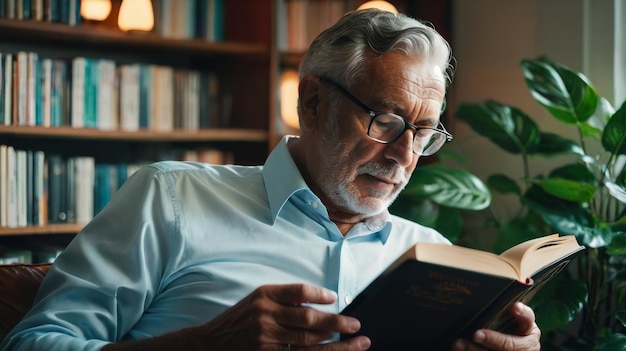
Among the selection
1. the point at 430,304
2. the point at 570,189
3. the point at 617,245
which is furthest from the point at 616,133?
the point at 430,304

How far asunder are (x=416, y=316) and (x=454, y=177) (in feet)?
4.26

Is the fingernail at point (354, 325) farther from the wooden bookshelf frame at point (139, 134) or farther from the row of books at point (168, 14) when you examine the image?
the row of books at point (168, 14)

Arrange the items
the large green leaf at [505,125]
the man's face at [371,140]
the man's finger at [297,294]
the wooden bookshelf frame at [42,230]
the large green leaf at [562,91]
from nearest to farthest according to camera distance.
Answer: the man's finger at [297,294]
the man's face at [371,140]
the large green leaf at [562,91]
the large green leaf at [505,125]
the wooden bookshelf frame at [42,230]

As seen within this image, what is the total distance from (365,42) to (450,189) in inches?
37.1

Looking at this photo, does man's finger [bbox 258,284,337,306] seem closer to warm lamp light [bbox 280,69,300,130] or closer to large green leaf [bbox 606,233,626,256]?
large green leaf [bbox 606,233,626,256]

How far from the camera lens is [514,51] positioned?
3.02 metres

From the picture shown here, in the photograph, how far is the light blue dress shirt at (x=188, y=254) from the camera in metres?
1.26

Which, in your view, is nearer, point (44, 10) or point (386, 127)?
point (386, 127)

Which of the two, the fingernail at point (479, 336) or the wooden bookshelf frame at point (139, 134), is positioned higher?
the fingernail at point (479, 336)

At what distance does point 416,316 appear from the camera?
112 centimetres

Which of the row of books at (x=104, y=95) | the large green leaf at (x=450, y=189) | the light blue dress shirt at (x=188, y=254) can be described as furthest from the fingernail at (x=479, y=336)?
the row of books at (x=104, y=95)

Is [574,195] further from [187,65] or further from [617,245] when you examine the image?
[187,65]

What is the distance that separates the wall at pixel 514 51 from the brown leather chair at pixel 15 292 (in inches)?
70.6

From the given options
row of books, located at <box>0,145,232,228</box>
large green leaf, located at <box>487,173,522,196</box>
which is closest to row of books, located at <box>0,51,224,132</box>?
row of books, located at <box>0,145,232,228</box>
